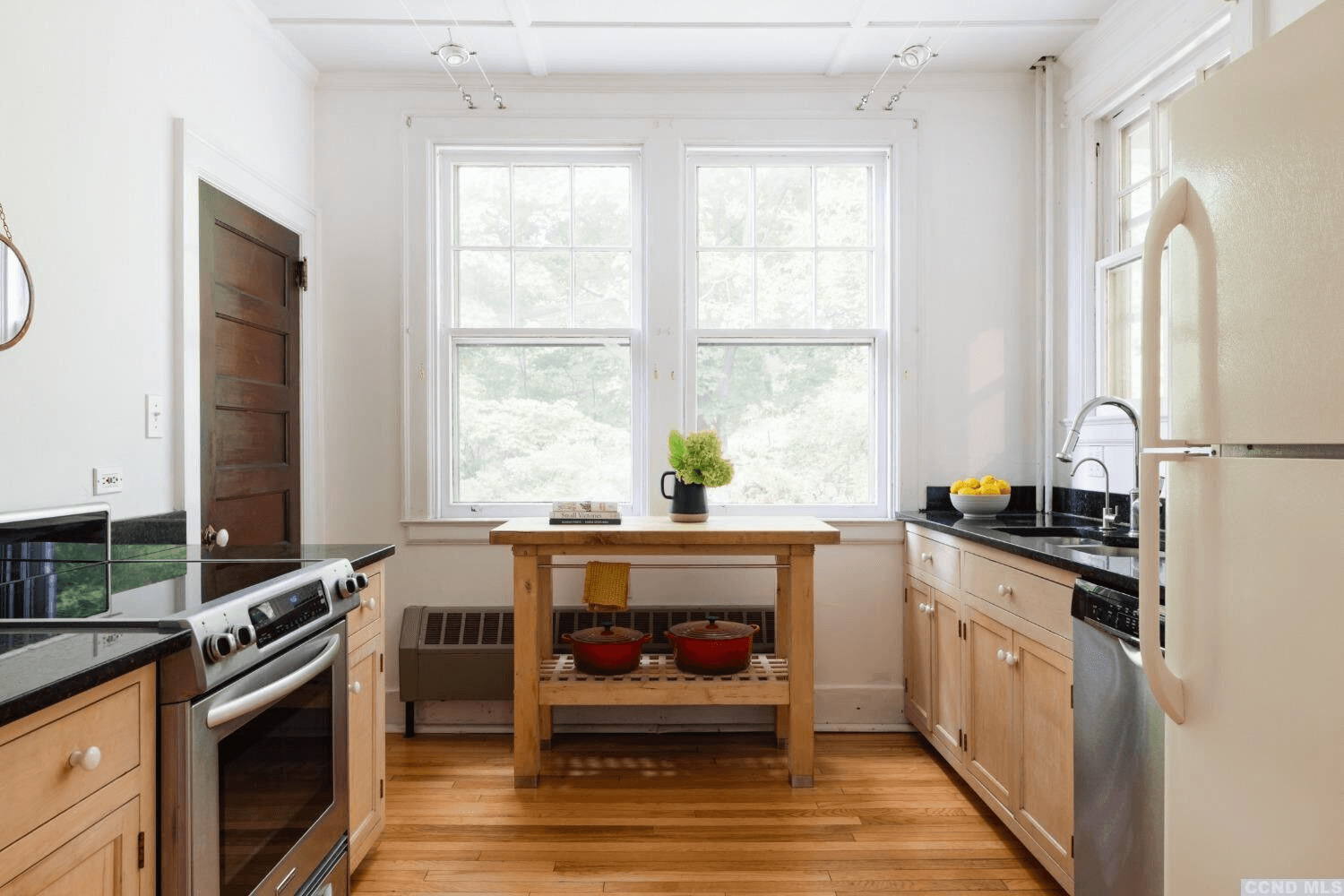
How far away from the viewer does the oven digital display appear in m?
1.60

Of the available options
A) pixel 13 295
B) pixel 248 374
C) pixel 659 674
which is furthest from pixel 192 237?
pixel 659 674

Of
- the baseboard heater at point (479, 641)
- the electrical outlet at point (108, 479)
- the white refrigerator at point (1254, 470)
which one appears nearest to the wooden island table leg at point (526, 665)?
the baseboard heater at point (479, 641)

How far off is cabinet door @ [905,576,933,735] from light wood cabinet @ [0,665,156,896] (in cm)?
258

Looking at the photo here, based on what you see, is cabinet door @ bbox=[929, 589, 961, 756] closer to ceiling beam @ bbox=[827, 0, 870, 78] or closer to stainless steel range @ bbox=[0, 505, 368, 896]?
stainless steel range @ bbox=[0, 505, 368, 896]

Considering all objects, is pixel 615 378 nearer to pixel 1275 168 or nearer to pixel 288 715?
pixel 288 715

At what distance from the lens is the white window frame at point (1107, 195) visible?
9.38ft

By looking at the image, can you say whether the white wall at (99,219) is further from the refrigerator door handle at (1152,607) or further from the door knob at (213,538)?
the refrigerator door handle at (1152,607)

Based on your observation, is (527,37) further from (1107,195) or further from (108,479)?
(1107,195)

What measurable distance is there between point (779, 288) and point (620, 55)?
112cm

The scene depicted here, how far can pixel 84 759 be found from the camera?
45.3 inches

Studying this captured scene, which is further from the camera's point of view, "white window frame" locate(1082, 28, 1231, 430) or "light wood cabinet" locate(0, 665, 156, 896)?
"white window frame" locate(1082, 28, 1231, 430)

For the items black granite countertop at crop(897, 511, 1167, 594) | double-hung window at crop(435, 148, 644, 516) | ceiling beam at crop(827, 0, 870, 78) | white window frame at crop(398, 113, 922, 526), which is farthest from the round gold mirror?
ceiling beam at crop(827, 0, 870, 78)

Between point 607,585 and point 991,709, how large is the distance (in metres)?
1.32

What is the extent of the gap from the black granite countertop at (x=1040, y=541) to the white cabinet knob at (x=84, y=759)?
1662mm
